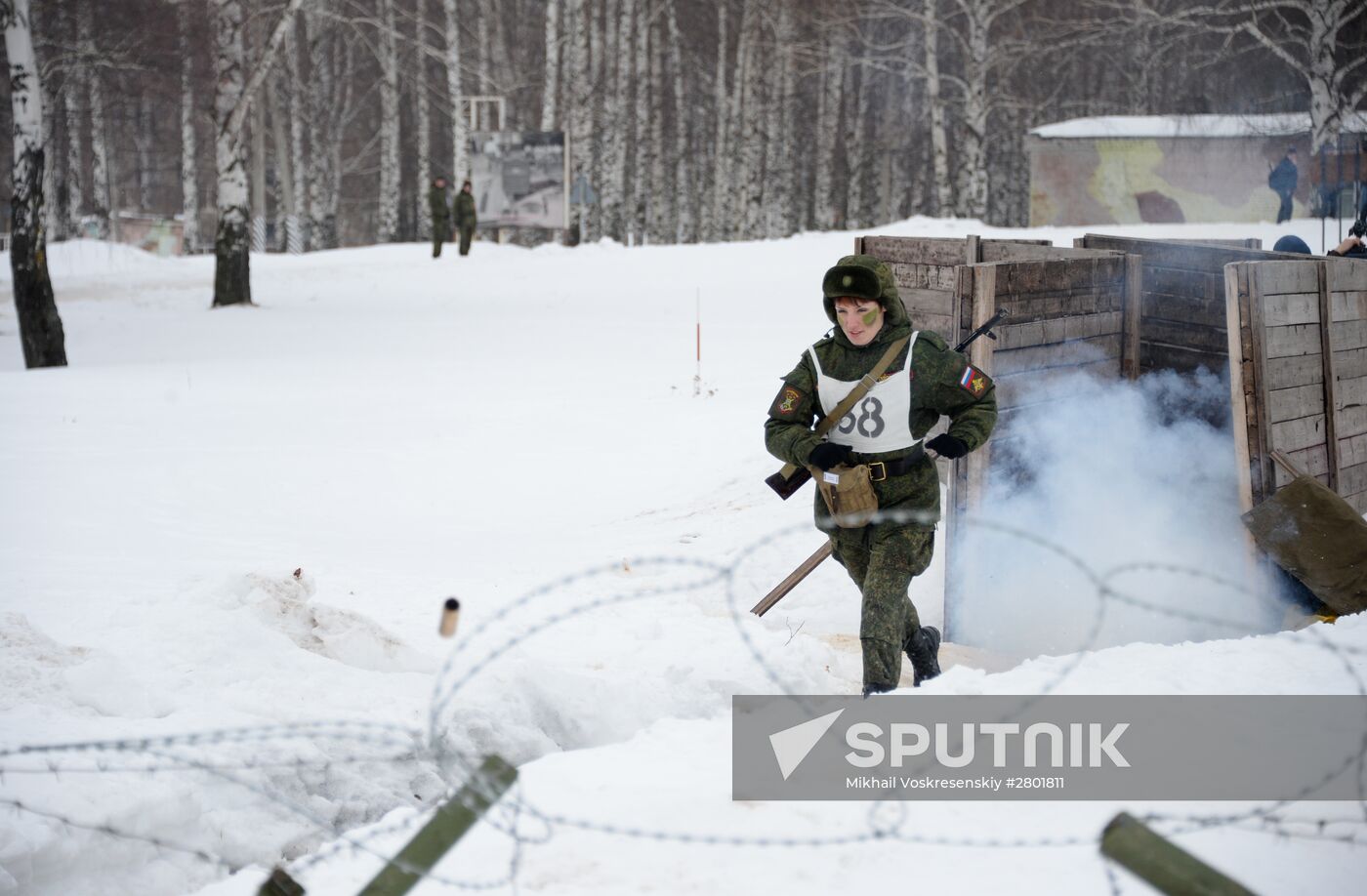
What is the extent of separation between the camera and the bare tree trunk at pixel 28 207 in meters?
13.4

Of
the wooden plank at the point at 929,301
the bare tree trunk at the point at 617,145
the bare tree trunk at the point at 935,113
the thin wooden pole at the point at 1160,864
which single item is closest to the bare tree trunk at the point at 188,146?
the bare tree trunk at the point at 617,145

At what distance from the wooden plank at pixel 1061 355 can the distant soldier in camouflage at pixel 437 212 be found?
19564mm

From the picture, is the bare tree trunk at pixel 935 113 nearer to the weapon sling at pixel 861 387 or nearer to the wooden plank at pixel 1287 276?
the wooden plank at pixel 1287 276

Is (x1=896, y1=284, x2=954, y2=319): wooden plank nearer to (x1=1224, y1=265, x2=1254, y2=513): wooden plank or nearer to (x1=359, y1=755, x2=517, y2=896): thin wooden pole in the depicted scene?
(x1=1224, y1=265, x2=1254, y2=513): wooden plank

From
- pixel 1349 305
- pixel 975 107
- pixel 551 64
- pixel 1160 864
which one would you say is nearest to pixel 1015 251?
pixel 1349 305

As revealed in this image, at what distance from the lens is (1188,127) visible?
2534cm

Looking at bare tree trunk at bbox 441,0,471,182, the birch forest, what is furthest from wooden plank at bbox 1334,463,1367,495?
bare tree trunk at bbox 441,0,471,182

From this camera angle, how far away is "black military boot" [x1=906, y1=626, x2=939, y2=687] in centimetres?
496

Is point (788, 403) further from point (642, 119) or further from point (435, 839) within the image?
point (642, 119)

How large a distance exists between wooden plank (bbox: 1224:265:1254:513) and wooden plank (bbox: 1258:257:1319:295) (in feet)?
0.52

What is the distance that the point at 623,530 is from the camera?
866 centimetres

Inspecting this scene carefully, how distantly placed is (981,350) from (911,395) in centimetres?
161

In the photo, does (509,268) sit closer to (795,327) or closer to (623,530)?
(795,327)

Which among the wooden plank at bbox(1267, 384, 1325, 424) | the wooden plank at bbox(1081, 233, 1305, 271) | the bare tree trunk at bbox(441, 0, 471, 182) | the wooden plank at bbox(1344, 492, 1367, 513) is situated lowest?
the wooden plank at bbox(1344, 492, 1367, 513)
